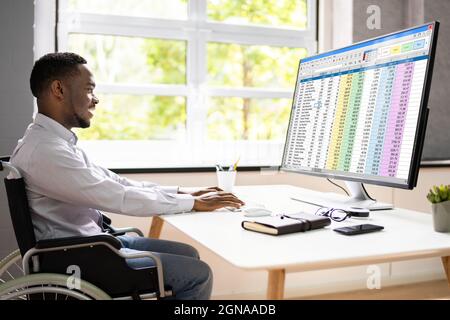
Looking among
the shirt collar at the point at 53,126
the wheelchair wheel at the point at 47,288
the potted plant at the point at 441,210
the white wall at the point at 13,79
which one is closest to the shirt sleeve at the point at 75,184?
the shirt collar at the point at 53,126

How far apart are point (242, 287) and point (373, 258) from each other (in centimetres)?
179

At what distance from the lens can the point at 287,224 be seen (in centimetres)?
132

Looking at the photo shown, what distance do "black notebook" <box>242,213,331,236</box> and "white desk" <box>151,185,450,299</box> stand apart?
0.02 m

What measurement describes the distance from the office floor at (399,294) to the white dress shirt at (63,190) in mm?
1409

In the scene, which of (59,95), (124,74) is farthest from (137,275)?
(124,74)

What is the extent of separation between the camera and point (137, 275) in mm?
1484

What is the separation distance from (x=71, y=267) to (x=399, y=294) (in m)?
2.22

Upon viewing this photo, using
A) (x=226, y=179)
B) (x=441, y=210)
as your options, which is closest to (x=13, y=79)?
(x=226, y=179)

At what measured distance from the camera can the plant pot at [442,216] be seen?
133 centimetres

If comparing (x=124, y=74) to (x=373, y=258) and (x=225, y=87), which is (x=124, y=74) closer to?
(x=225, y=87)

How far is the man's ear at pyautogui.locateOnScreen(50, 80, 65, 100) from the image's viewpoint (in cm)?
163

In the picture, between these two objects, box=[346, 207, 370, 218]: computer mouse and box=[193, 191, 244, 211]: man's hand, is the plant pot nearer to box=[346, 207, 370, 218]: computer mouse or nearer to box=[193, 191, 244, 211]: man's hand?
box=[346, 207, 370, 218]: computer mouse

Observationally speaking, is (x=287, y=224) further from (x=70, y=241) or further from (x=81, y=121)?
(x=81, y=121)

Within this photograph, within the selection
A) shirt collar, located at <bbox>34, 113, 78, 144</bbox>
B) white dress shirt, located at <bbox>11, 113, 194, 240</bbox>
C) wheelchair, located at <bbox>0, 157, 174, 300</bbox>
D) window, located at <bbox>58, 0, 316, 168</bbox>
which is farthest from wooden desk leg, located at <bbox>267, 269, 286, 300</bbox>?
window, located at <bbox>58, 0, 316, 168</bbox>
